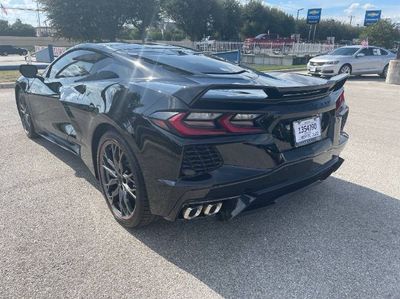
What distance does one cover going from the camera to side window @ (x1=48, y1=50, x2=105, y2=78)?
142 inches

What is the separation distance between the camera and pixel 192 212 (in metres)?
2.40

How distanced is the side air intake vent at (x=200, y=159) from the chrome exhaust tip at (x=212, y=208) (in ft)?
0.84

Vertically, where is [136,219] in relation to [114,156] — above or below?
below

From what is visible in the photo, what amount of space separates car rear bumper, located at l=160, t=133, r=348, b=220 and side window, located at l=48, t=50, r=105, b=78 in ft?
6.00

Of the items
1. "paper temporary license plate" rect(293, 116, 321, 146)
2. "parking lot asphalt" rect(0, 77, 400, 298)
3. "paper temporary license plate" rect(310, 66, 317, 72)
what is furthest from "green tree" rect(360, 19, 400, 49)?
"paper temporary license plate" rect(293, 116, 321, 146)

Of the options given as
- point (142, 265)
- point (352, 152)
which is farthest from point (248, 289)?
point (352, 152)

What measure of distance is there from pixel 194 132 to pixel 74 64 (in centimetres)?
228

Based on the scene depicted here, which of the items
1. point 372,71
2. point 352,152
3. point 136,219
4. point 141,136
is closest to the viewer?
point 141,136

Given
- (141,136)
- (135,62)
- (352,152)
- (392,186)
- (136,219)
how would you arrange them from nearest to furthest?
(141,136)
(136,219)
(135,62)
(392,186)
(352,152)

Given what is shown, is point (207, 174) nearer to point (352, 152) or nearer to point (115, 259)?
point (115, 259)

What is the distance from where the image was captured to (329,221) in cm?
312

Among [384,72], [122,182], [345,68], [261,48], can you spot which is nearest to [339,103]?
[122,182]

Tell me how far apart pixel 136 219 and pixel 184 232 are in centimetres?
42

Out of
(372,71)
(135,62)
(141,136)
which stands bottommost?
(372,71)
